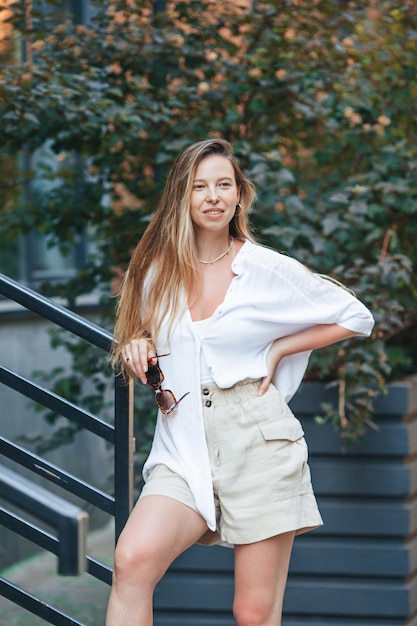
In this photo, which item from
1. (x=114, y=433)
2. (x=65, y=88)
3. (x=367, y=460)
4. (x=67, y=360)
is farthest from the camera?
(x=67, y=360)

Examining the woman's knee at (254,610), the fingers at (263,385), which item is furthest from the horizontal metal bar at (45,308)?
the woman's knee at (254,610)

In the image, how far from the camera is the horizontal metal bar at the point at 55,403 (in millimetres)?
2691

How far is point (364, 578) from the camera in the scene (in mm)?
4258

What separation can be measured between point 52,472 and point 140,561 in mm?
310

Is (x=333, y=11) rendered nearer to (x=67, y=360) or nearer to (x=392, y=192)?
(x=392, y=192)

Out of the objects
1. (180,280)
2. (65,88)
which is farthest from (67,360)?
(180,280)

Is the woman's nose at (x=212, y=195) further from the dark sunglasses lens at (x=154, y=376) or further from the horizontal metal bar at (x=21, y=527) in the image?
the horizontal metal bar at (x=21, y=527)

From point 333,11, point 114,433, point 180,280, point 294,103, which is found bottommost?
point 114,433

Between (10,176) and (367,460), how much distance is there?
8.44 feet

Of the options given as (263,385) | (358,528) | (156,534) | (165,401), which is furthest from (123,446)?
(358,528)

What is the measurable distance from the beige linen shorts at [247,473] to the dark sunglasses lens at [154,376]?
123 mm

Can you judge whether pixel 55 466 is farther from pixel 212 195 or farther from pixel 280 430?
pixel 212 195

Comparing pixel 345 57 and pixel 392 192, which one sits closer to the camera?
pixel 392 192

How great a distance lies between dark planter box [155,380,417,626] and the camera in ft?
13.9
